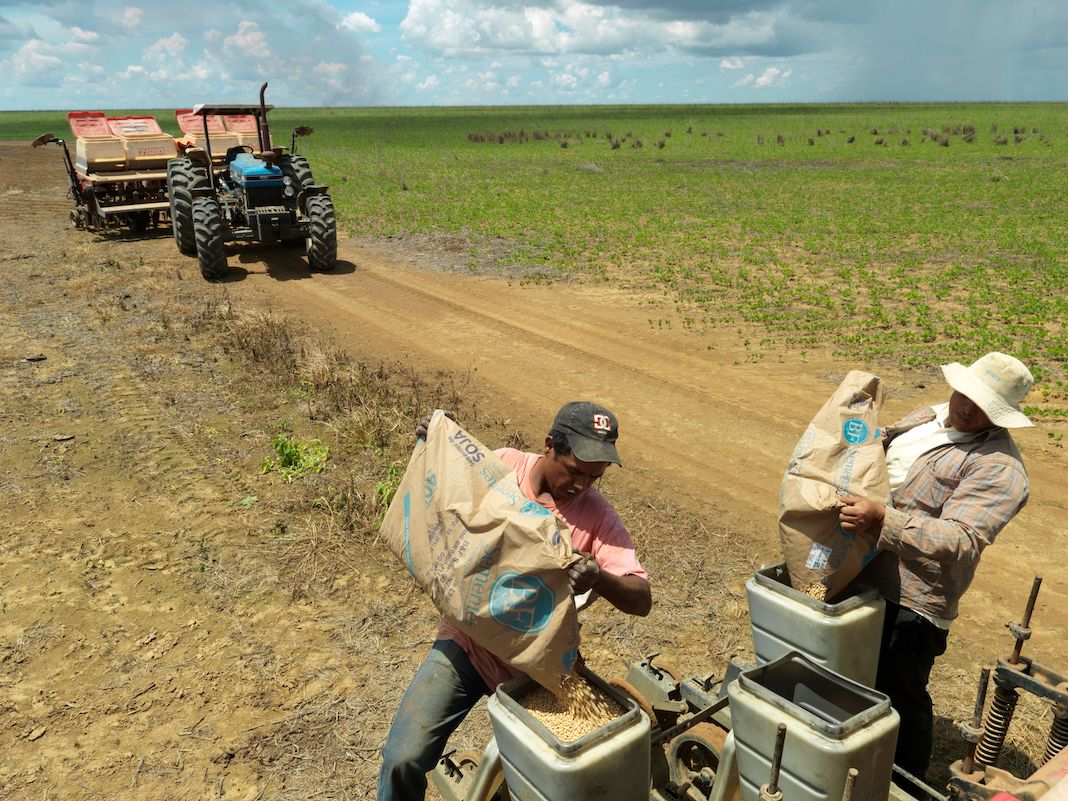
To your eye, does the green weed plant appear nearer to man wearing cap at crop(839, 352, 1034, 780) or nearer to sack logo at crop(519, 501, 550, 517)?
sack logo at crop(519, 501, 550, 517)

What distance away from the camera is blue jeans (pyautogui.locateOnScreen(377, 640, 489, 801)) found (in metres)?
2.86

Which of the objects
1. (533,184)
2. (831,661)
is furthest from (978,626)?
(533,184)

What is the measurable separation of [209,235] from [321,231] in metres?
1.80

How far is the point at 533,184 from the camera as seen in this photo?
27.2 m

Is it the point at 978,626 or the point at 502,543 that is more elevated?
the point at 502,543

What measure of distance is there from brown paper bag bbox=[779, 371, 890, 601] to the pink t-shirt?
64cm

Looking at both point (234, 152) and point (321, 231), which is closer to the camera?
point (321, 231)

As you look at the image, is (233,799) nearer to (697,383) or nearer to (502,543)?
(502,543)

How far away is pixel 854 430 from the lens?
10.1ft

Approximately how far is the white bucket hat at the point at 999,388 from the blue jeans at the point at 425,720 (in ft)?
7.15

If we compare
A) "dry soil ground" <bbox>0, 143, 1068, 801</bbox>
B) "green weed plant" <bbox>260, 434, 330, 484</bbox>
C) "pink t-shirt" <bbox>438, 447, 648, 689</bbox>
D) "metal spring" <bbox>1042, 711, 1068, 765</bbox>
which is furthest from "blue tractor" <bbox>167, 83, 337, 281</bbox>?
"metal spring" <bbox>1042, 711, 1068, 765</bbox>

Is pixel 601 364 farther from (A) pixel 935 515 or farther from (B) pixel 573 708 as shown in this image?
(B) pixel 573 708

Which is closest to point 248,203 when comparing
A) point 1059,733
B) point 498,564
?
point 498,564

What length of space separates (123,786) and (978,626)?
4.85 m
